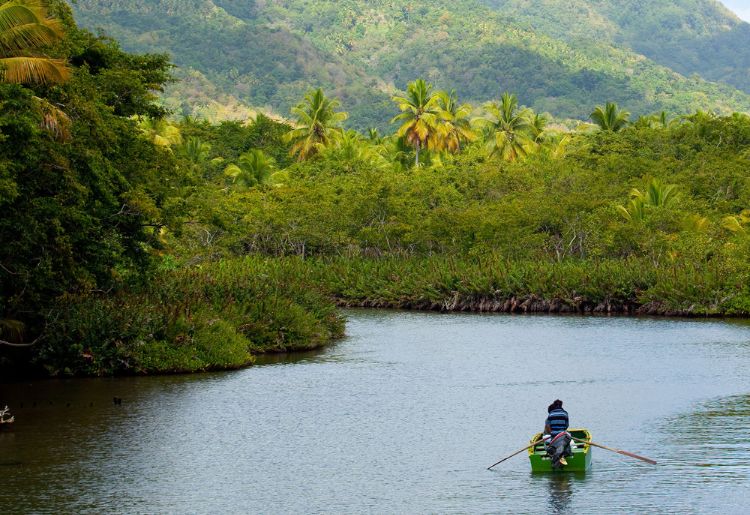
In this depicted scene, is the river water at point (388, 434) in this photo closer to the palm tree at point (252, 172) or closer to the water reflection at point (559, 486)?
the water reflection at point (559, 486)

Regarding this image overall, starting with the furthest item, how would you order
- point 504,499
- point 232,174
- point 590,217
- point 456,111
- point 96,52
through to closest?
1. point 456,111
2. point 232,174
3. point 590,217
4. point 96,52
5. point 504,499

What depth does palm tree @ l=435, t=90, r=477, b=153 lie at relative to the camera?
3959 inches

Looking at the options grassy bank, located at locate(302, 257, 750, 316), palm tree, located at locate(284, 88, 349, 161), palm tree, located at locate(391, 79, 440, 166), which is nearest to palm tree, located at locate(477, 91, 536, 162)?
palm tree, located at locate(391, 79, 440, 166)

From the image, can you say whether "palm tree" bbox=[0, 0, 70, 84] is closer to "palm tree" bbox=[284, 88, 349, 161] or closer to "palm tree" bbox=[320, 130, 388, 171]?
"palm tree" bbox=[320, 130, 388, 171]

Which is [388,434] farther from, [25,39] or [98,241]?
[25,39]

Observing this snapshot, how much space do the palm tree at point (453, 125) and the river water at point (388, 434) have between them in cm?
5973

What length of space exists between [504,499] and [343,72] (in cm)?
18105

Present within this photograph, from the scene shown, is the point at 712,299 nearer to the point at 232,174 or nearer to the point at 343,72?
the point at 232,174

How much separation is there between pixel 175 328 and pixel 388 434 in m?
10.5

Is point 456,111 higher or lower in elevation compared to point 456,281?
higher

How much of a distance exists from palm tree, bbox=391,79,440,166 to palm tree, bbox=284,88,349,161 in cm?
643

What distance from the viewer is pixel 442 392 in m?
32.8

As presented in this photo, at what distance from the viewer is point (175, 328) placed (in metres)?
34.1

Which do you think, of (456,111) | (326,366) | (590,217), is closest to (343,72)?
(456,111)
